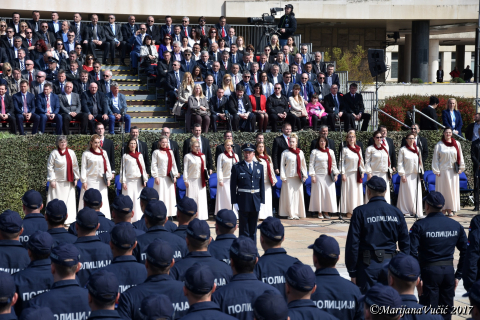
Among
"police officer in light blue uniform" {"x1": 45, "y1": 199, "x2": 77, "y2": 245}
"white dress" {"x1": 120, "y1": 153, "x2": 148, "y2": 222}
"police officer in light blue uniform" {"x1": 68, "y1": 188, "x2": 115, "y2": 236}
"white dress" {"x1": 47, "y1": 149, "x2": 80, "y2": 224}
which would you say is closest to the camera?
"police officer in light blue uniform" {"x1": 45, "y1": 199, "x2": 77, "y2": 245}

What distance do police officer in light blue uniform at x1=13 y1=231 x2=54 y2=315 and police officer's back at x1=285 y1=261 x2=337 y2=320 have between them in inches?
87.5

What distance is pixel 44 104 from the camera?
15.6 m

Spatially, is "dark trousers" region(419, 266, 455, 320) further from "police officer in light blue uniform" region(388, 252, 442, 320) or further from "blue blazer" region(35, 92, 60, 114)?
"blue blazer" region(35, 92, 60, 114)

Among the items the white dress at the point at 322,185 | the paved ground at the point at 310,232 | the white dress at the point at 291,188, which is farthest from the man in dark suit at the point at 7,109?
the white dress at the point at 322,185

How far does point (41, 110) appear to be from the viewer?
→ 15523mm

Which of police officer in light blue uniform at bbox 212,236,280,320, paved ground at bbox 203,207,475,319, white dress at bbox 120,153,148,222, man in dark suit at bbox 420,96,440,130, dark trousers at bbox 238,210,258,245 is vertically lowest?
paved ground at bbox 203,207,475,319

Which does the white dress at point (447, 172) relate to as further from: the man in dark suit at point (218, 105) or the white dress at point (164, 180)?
the white dress at point (164, 180)

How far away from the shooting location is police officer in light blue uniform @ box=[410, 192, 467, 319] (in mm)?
6809

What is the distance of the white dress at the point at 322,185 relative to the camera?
14852 millimetres

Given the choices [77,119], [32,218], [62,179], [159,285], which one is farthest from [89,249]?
[77,119]

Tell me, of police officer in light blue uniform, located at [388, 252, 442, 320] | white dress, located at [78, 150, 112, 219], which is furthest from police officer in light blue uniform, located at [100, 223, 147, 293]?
white dress, located at [78, 150, 112, 219]

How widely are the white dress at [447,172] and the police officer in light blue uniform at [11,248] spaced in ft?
37.5

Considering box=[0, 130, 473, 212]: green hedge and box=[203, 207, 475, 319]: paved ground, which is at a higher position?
box=[0, 130, 473, 212]: green hedge

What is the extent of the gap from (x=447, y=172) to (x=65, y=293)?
1246 cm
